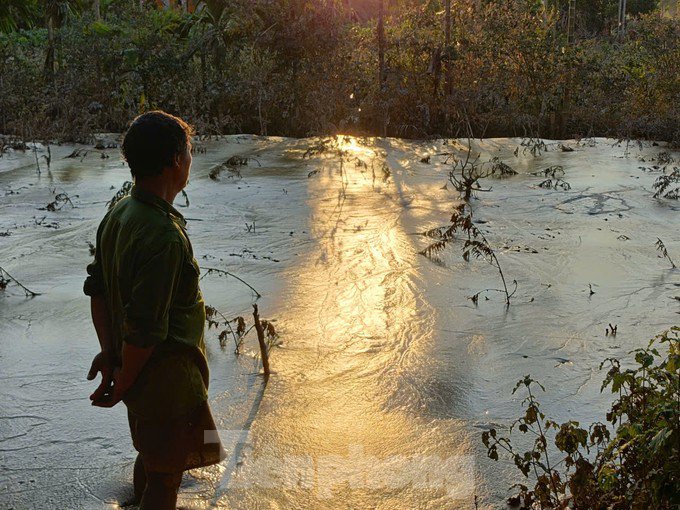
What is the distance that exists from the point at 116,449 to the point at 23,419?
1.74ft

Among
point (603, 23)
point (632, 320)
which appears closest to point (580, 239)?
point (632, 320)

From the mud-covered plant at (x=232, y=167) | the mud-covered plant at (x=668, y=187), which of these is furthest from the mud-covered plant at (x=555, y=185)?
the mud-covered plant at (x=232, y=167)

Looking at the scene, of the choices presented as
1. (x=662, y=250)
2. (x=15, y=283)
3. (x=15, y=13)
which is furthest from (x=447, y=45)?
(x=15, y=13)

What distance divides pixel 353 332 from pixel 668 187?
5.31m

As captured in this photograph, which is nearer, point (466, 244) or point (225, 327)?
point (225, 327)

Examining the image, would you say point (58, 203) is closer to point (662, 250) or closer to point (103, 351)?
point (662, 250)

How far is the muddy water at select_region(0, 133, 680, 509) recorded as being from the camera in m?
2.75

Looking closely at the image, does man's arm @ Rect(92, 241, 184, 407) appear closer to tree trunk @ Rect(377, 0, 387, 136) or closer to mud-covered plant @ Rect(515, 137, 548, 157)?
mud-covered plant @ Rect(515, 137, 548, 157)

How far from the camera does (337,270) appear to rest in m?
5.17

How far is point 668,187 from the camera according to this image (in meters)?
8.06

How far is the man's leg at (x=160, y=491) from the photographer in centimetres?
216

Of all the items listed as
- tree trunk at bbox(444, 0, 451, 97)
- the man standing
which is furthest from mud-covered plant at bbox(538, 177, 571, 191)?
the man standing

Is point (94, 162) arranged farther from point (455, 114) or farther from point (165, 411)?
point (165, 411)

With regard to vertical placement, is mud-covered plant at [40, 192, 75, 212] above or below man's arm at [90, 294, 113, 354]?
below
